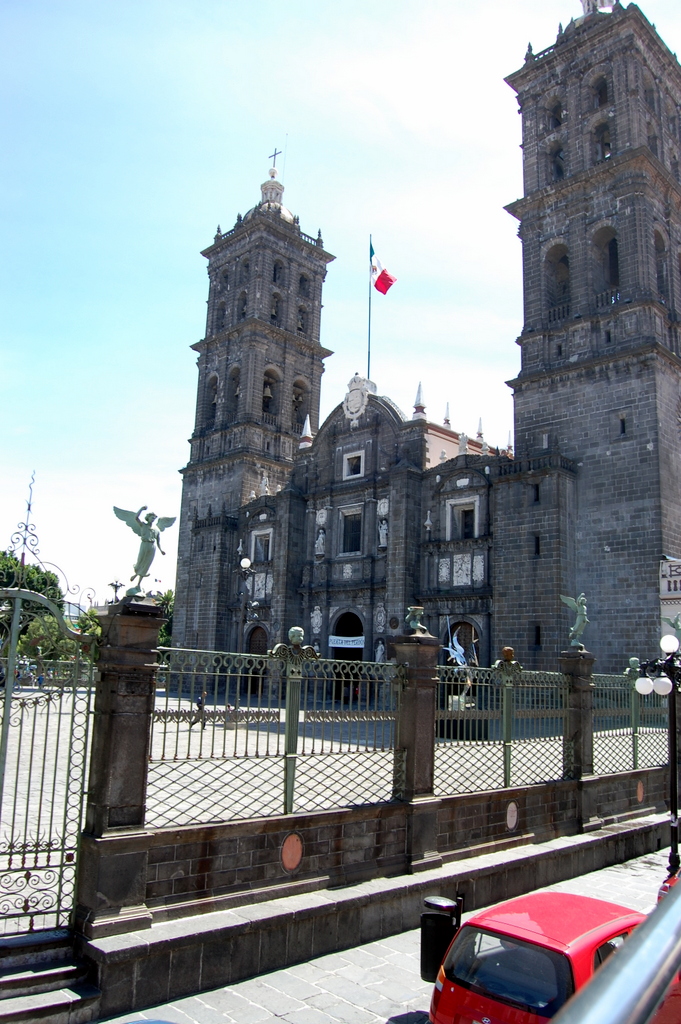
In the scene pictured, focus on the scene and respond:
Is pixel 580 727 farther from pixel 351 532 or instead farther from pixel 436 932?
pixel 351 532

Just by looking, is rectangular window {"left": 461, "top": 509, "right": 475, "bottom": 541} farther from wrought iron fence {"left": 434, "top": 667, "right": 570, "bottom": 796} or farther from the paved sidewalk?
the paved sidewalk

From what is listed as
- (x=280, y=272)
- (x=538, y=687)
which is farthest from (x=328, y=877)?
(x=280, y=272)

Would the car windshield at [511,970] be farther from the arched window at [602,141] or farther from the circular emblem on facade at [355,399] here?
the arched window at [602,141]

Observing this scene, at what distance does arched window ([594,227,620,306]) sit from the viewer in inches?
1077

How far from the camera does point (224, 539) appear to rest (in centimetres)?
3794

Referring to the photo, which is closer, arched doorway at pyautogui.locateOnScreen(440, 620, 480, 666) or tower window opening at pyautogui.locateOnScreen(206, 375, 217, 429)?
arched doorway at pyautogui.locateOnScreen(440, 620, 480, 666)

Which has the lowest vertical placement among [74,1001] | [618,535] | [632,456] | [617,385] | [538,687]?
[74,1001]

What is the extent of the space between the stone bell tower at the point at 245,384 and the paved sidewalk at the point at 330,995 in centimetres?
3055

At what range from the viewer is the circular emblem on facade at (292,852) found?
7.34 metres

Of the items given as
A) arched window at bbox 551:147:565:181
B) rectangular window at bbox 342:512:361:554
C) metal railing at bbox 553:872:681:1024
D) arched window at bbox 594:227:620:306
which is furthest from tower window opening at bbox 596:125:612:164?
metal railing at bbox 553:872:681:1024

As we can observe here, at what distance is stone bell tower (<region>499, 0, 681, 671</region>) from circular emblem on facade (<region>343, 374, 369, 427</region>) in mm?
7584

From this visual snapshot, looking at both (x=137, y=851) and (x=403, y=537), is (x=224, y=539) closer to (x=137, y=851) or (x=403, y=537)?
(x=403, y=537)

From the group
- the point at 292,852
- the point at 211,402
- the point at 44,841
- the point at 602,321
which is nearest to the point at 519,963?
the point at 292,852

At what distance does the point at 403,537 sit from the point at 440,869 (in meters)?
21.7
